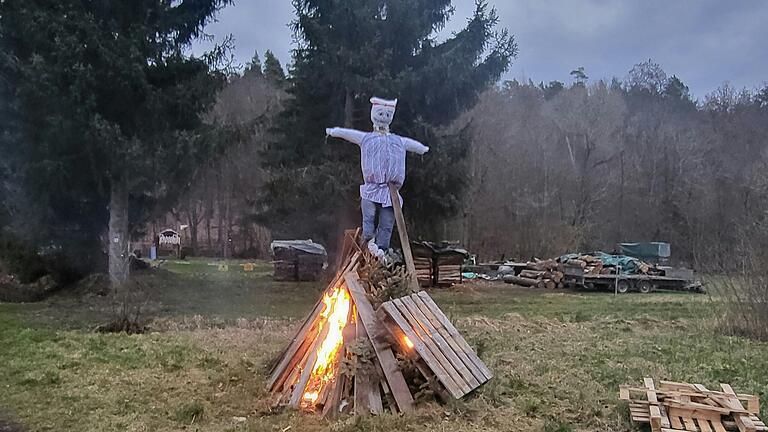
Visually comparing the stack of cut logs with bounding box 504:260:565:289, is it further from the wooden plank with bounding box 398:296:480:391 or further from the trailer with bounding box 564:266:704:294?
the wooden plank with bounding box 398:296:480:391

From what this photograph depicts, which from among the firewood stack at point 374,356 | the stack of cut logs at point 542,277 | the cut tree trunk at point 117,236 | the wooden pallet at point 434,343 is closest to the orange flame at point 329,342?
the firewood stack at point 374,356

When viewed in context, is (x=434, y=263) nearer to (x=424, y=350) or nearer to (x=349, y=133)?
(x=349, y=133)

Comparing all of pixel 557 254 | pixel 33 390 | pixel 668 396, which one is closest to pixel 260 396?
pixel 33 390

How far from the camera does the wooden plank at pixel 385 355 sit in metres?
4.71

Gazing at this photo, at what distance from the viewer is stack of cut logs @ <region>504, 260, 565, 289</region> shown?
17.3m

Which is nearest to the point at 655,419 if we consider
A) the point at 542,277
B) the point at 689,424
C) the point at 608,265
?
the point at 689,424

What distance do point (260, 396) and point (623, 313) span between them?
7.83 metres

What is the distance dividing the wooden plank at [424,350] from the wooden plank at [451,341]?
36cm

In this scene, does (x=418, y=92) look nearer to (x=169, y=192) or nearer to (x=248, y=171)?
(x=169, y=192)

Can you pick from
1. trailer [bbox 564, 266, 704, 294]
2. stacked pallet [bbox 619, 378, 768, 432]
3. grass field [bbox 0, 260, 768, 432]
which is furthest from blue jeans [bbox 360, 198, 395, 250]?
trailer [bbox 564, 266, 704, 294]

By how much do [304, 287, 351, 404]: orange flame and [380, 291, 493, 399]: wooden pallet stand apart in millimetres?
566

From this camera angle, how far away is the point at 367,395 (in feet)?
15.6

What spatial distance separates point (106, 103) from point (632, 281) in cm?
1383

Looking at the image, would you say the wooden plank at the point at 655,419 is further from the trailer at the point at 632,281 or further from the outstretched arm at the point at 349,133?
the trailer at the point at 632,281
